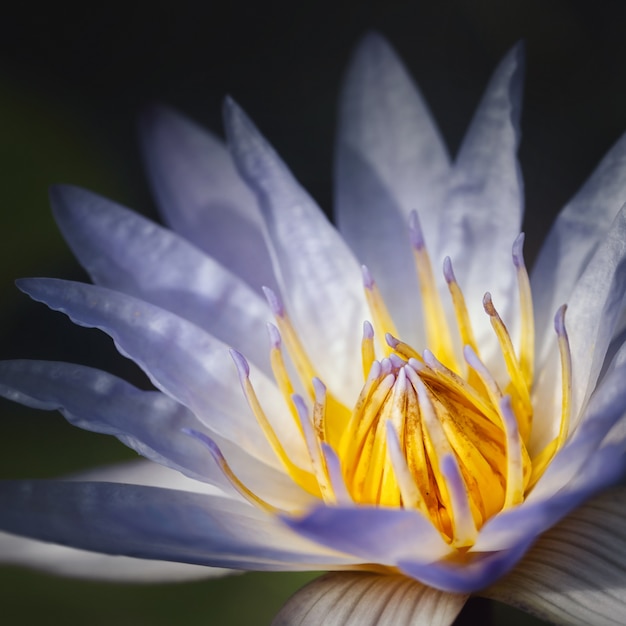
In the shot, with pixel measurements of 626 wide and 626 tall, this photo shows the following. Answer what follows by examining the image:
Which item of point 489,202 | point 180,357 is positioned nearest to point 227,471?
point 180,357

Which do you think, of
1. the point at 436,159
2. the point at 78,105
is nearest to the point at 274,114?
the point at 78,105

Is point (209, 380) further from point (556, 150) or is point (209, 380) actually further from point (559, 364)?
point (556, 150)

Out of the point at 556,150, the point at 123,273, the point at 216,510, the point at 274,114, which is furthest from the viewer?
the point at 274,114

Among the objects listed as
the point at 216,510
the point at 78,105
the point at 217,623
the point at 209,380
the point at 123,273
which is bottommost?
the point at 217,623

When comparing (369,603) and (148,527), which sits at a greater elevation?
(148,527)

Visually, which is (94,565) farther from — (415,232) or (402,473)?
(415,232)

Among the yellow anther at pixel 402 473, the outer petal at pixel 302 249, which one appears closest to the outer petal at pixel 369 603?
the yellow anther at pixel 402 473
